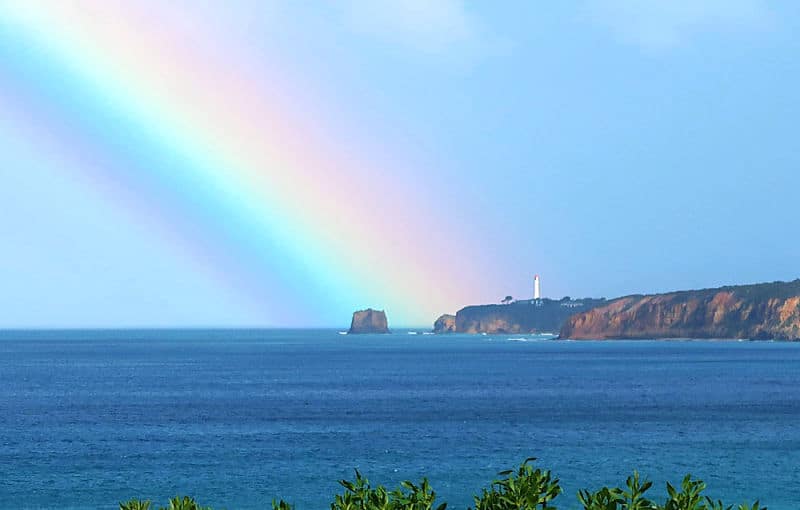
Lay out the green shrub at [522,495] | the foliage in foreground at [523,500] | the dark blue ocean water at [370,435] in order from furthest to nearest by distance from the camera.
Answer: the dark blue ocean water at [370,435] → the green shrub at [522,495] → the foliage in foreground at [523,500]

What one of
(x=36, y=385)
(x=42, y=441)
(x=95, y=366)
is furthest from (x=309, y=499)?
(x=95, y=366)

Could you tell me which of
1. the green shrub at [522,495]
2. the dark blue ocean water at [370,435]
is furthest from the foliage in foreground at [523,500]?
the dark blue ocean water at [370,435]

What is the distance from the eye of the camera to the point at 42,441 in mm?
68500

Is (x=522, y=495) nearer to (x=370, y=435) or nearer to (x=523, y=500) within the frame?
(x=523, y=500)

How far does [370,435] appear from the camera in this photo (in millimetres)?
71938

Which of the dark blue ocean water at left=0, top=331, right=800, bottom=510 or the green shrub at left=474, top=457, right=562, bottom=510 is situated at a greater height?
the green shrub at left=474, top=457, right=562, bottom=510

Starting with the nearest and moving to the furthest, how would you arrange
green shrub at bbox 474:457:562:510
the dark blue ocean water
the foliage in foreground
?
the foliage in foreground < green shrub at bbox 474:457:562:510 < the dark blue ocean water

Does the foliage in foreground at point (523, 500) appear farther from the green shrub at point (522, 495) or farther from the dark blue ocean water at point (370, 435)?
the dark blue ocean water at point (370, 435)

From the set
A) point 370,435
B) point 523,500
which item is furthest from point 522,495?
point 370,435

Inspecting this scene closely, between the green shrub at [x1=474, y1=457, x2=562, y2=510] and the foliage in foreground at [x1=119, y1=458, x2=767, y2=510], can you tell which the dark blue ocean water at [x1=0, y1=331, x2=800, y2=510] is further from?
the foliage in foreground at [x1=119, y1=458, x2=767, y2=510]

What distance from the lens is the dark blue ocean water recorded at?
50406 mm

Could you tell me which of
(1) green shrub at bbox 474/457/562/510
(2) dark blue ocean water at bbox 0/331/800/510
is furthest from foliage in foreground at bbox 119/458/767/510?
(2) dark blue ocean water at bbox 0/331/800/510

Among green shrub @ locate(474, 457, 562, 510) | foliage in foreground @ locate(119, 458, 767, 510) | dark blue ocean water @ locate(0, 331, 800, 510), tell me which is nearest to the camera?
foliage in foreground @ locate(119, 458, 767, 510)

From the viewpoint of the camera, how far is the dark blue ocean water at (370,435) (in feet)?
165
